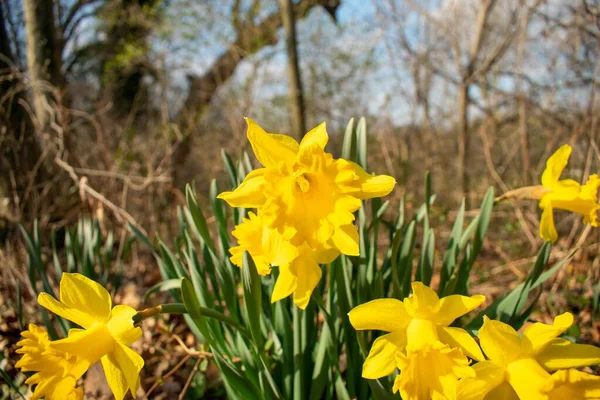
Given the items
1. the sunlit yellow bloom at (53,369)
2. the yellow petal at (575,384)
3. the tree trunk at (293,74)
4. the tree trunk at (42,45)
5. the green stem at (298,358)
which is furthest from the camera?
the tree trunk at (293,74)

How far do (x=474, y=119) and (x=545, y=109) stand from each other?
3.60m

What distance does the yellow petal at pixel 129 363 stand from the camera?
0.80m

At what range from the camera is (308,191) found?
86 cm

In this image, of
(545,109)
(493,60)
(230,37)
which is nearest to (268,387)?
(545,109)

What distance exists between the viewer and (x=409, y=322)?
79 centimetres

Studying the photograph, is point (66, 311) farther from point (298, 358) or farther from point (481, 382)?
point (481, 382)

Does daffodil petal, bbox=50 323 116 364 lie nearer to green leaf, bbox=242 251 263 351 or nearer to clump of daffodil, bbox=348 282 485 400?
green leaf, bbox=242 251 263 351

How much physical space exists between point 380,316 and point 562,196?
60 cm

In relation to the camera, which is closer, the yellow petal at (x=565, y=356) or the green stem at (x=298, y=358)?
the yellow petal at (x=565, y=356)

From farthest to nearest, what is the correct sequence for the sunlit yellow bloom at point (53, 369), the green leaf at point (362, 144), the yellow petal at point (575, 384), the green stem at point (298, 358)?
the green leaf at point (362, 144) → the green stem at point (298, 358) → the sunlit yellow bloom at point (53, 369) → the yellow petal at point (575, 384)

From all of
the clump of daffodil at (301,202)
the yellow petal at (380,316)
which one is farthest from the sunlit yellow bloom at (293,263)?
the yellow petal at (380,316)

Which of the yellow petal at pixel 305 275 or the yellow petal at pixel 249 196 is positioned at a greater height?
the yellow petal at pixel 249 196

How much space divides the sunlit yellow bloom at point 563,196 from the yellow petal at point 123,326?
0.90m

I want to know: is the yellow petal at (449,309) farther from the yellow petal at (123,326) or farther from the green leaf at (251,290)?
the yellow petal at (123,326)
